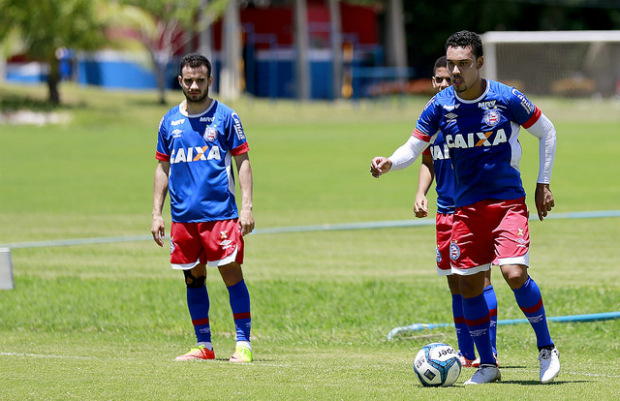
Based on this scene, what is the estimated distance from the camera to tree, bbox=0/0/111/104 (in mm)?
43375

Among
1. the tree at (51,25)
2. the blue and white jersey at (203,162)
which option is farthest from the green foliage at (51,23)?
the blue and white jersey at (203,162)

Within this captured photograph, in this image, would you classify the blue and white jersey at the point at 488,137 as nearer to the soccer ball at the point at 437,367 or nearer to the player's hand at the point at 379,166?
the player's hand at the point at 379,166

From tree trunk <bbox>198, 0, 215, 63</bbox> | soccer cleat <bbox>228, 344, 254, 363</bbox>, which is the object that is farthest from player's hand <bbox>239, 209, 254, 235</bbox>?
tree trunk <bbox>198, 0, 215, 63</bbox>

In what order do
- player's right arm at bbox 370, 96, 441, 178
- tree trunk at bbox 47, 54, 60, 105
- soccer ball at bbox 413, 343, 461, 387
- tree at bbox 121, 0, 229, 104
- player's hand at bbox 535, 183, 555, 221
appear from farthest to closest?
tree at bbox 121, 0, 229, 104, tree trunk at bbox 47, 54, 60, 105, player's right arm at bbox 370, 96, 441, 178, player's hand at bbox 535, 183, 555, 221, soccer ball at bbox 413, 343, 461, 387

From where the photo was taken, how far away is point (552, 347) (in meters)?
6.87

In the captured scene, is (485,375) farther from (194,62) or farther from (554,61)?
(554,61)

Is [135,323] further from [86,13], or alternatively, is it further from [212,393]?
[86,13]

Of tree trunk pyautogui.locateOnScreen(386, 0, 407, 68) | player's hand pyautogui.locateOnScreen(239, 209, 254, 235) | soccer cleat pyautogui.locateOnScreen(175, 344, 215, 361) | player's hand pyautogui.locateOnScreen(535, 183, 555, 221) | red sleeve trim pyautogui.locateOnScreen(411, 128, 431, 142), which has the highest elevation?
tree trunk pyautogui.locateOnScreen(386, 0, 407, 68)

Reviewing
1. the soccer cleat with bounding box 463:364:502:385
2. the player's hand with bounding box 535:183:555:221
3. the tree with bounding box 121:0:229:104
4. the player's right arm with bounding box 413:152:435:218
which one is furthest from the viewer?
the tree with bounding box 121:0:229:104

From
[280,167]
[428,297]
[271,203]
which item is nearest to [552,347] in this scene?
[428,297]

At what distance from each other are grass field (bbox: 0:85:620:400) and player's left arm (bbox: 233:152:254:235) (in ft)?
3.49

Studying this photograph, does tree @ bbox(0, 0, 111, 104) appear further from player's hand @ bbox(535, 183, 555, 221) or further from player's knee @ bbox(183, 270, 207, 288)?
player's hand @ bbox(535, 183, 555, 221)

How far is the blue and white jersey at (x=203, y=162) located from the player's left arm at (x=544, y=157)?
89.3 inches

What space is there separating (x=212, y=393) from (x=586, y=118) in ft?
146
